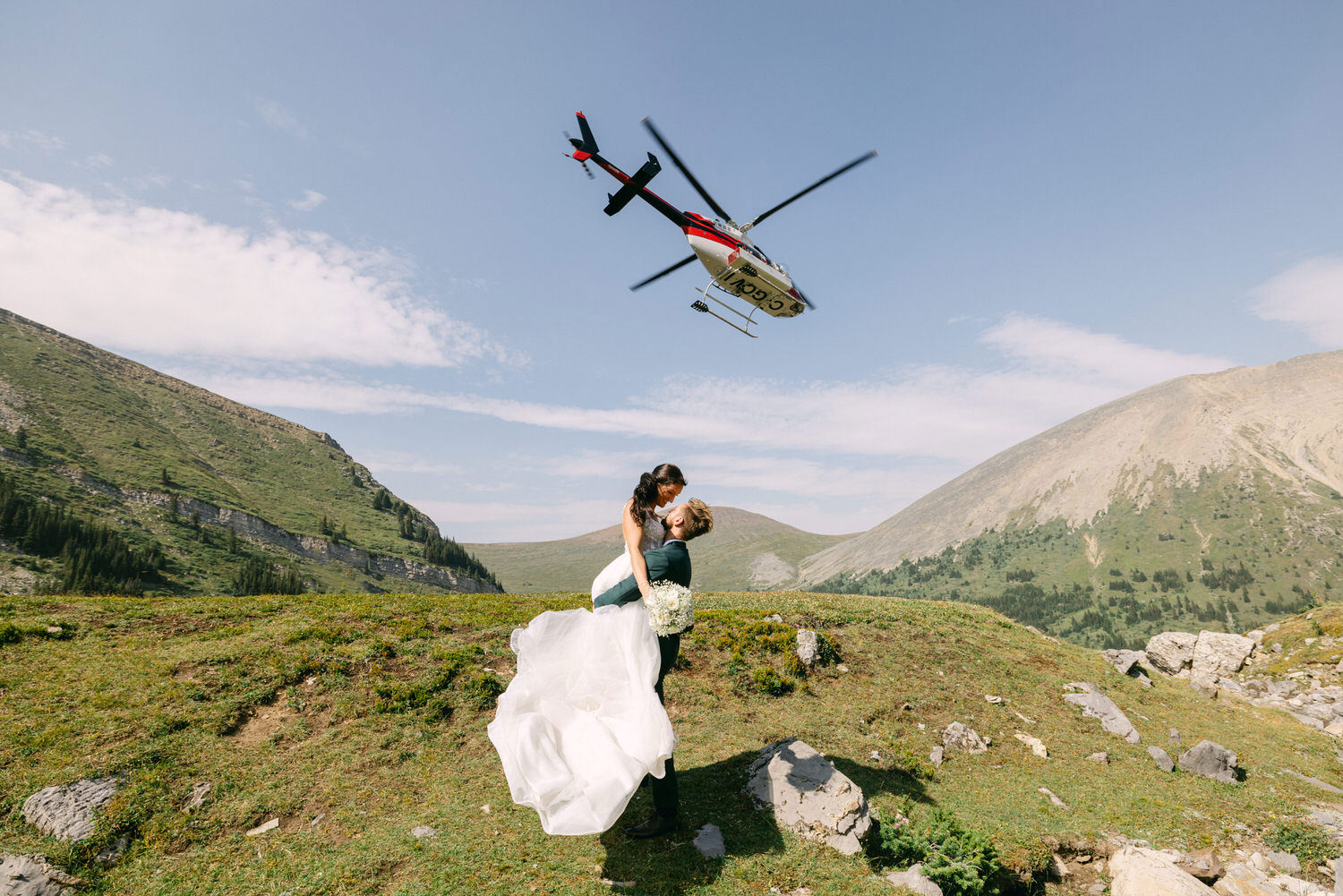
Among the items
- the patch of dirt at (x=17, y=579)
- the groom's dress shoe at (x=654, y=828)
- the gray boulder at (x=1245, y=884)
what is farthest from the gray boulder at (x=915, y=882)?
the patch of dirt at (x=17, y=579)

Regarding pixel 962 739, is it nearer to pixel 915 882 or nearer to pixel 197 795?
pixel 915 882

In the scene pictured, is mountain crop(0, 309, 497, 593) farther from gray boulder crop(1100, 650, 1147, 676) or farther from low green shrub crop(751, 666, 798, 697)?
gray boulder crop(1100, 650, 1147, 676)

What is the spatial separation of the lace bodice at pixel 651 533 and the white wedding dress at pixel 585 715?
0.04ft

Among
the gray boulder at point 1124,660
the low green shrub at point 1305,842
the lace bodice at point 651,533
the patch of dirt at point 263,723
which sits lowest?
the low green shrub at point 1305,842

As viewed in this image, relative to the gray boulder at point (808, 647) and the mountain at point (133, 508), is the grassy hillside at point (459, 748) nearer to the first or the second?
the gray boulder at point (808, 647)

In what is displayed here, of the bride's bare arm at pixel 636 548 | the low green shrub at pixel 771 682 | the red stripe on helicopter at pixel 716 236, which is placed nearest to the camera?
the bride's bare arm at pixel 636 548

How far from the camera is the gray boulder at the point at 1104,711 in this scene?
15859mm

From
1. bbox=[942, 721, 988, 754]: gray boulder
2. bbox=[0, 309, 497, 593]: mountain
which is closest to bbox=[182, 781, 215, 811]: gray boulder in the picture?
bbox=[942, 721, 988, 754]: gray boulder

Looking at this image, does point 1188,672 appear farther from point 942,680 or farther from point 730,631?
point 730,631

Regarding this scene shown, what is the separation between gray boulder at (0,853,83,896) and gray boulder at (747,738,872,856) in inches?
375

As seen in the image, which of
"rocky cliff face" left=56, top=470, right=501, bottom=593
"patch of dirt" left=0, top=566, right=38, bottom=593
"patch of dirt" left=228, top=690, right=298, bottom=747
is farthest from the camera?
"rocky cliff face" left=56, top=470, right=501, bottom=593

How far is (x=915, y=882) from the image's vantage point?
7.75 metres

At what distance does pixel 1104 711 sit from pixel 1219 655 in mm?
22284

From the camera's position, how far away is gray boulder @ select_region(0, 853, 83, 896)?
21.9 feet
